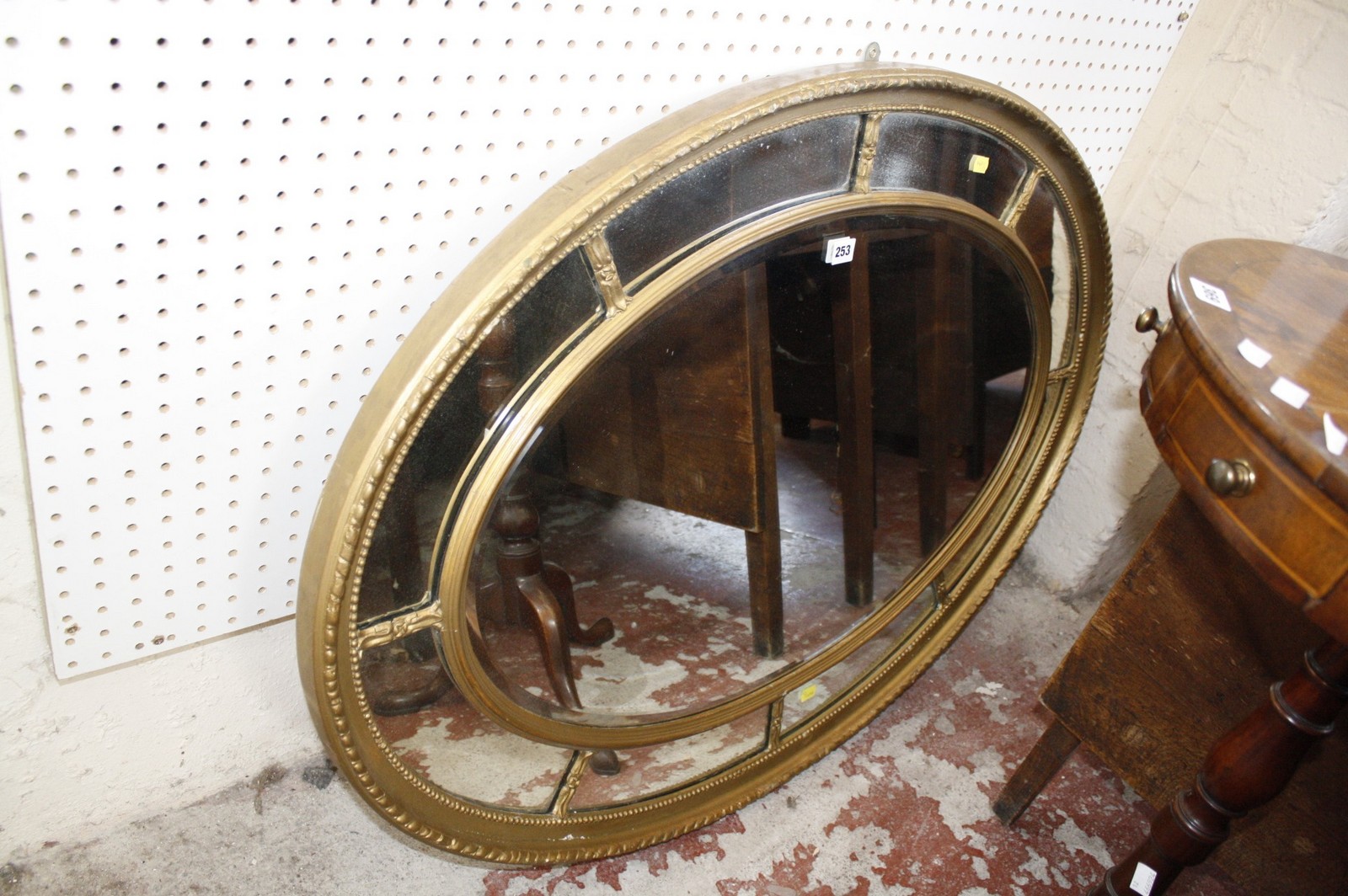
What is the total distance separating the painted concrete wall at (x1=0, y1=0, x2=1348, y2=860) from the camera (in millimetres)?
1223

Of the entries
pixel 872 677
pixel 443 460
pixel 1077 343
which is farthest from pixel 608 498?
pixel 1077 343

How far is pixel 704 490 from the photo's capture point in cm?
131

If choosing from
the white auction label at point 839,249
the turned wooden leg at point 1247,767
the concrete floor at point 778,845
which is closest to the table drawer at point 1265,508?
the turned wooden leg at point 1247,767

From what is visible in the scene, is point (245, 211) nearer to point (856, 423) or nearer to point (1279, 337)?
point (856, 423)

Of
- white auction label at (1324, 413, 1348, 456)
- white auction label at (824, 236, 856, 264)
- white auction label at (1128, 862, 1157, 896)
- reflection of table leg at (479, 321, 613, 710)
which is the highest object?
white auction label at (1324, 413, 1348, 456)

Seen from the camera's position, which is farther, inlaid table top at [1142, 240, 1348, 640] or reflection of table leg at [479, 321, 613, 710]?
reflection of table leg at [479, 321, 613, 710]

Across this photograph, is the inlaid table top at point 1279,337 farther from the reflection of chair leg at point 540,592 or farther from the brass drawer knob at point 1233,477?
the reflection of chair leg at point 540,592

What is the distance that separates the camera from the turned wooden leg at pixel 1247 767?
987 mm

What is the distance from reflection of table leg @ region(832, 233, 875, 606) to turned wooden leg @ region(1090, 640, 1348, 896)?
1.83 ft

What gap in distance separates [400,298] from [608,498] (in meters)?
0.37

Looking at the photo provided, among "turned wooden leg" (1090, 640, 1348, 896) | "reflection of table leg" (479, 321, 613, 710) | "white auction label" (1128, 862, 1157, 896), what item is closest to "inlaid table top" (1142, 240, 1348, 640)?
"turned wooden leg" (1090, 640, 1348, 896)

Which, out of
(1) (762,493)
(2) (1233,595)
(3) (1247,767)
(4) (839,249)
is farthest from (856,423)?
(3) (1247,767)

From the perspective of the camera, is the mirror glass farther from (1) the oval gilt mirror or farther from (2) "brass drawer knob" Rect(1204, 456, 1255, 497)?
(2) "brass drawer knob" Rect(1204, 456, 1255, 497)

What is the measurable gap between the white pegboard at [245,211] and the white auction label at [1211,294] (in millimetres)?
535
